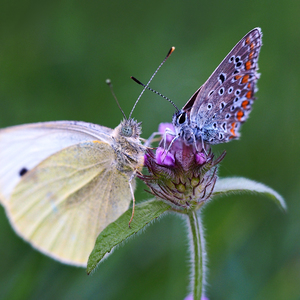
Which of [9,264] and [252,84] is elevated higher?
[252,84]

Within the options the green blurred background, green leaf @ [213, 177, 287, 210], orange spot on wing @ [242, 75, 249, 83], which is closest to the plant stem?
green leaf @ [213, 177, 287, 210]

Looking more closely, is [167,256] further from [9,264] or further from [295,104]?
[295,104]

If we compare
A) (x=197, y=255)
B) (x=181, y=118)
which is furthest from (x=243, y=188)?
(x=181, y=118)

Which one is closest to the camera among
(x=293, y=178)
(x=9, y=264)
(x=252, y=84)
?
(x=252, y=84)

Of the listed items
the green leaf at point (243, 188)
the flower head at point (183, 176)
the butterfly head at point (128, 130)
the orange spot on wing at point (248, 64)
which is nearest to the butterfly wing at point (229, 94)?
the orange spot on wing at point (248, 64)

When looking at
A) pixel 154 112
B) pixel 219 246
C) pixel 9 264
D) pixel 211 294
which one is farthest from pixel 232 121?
pixel 9 264

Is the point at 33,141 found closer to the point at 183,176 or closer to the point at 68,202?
the point at 68,202
